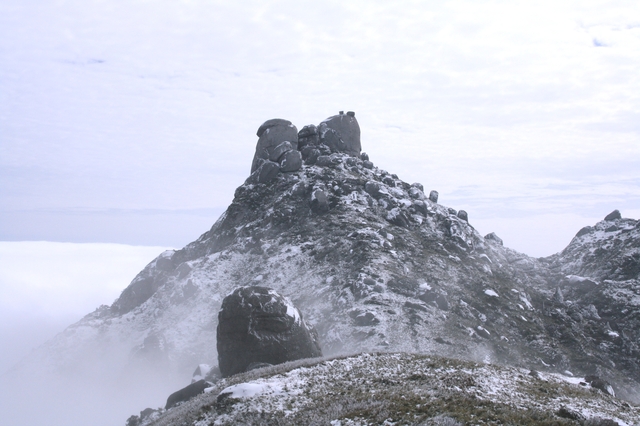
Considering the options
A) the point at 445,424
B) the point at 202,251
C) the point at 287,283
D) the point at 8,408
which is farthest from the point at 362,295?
the point at 8,408

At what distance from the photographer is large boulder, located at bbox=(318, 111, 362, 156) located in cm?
8325

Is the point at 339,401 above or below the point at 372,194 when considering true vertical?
below

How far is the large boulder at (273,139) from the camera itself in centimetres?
7838

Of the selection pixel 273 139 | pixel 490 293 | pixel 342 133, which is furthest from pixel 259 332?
pixel 342 133

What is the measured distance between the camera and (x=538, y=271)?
71500 mm

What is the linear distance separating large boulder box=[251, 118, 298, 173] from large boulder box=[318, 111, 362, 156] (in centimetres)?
561

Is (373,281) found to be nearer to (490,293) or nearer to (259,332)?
(490,293)

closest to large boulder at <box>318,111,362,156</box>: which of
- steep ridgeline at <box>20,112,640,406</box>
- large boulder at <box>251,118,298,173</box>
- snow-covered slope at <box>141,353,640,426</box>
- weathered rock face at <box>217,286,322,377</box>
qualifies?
steep ridgeline at <box>20,112,640,406</box>

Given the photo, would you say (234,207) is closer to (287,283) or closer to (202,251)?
(202,251)

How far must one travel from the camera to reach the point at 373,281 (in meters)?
51.8

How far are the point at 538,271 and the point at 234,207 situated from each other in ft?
150

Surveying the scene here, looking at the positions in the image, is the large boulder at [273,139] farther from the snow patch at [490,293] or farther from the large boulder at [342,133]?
→ the snow patch at [490,293]

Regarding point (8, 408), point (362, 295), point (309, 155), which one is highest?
point (309, 155)

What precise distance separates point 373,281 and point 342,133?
38.9 metres
